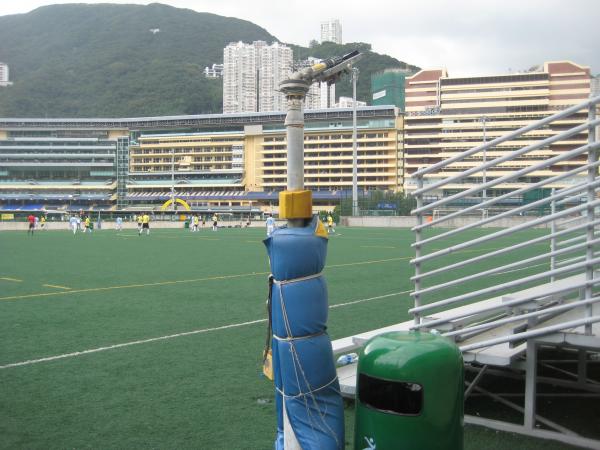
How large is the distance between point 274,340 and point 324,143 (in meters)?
108

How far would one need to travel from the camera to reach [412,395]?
104 inches

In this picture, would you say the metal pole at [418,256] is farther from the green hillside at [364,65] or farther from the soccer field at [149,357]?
the green hillside at [364,65]

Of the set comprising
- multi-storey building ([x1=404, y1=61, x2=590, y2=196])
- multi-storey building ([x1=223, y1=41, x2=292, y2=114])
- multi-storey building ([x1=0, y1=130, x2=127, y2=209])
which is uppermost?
multi-storey building ([x1=223, y1=41, x2=292, y2=114])

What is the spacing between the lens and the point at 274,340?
10.9ft

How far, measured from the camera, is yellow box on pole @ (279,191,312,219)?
3189 millimetres

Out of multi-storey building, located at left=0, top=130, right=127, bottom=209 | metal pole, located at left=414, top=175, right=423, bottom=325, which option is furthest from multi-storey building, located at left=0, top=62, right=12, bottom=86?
metal pole, located at left=414, top=175, right=423, bottom=325

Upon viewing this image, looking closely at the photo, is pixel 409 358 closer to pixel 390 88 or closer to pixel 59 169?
pixel 59 169

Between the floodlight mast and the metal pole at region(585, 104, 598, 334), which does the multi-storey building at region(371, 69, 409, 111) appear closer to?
the metal pole at region(585, 104, 598, 334)

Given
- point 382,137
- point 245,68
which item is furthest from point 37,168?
point 245,68

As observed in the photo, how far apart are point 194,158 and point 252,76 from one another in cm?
6691

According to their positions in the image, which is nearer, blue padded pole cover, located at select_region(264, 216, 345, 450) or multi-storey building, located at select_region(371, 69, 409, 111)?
blue padded pole cover, located at select_region(264, 216, 345, 450)

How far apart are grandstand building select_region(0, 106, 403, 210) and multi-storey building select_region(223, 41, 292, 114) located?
57.1m

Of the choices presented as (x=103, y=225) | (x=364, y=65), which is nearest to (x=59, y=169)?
(x=103, y=225)

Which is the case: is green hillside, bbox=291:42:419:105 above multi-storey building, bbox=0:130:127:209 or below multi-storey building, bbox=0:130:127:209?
above
